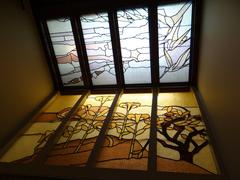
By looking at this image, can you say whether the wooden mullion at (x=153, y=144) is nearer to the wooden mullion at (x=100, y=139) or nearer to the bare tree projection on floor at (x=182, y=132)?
the bare tree projection on floor at (x=182, y=132)

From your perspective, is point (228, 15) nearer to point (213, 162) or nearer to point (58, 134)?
point (213, 162)

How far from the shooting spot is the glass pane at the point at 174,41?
2.99 m

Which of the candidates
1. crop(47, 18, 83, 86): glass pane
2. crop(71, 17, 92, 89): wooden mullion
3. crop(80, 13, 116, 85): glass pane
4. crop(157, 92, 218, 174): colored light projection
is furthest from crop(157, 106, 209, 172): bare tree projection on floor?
crop(47, 18, 83, 86): glass pane

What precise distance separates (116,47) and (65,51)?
0.80 meters

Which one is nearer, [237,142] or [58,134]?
[237,142]

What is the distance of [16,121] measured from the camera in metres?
2.88

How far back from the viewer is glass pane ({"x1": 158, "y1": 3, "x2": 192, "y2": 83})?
9.80 ft

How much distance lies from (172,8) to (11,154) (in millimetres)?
2642

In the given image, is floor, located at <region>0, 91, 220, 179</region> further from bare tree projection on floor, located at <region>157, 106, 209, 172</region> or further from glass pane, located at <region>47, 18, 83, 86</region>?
glass pane, located at <region>47, 18, 83, 86</region>

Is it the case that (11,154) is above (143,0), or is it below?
below

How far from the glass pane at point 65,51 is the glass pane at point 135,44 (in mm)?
742

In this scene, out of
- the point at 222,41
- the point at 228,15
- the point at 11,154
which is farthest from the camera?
the point at 11,154

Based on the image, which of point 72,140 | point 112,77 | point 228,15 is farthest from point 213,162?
point 112,77

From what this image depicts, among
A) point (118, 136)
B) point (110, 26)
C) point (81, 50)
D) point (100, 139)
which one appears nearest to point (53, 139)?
point (100, 139)
